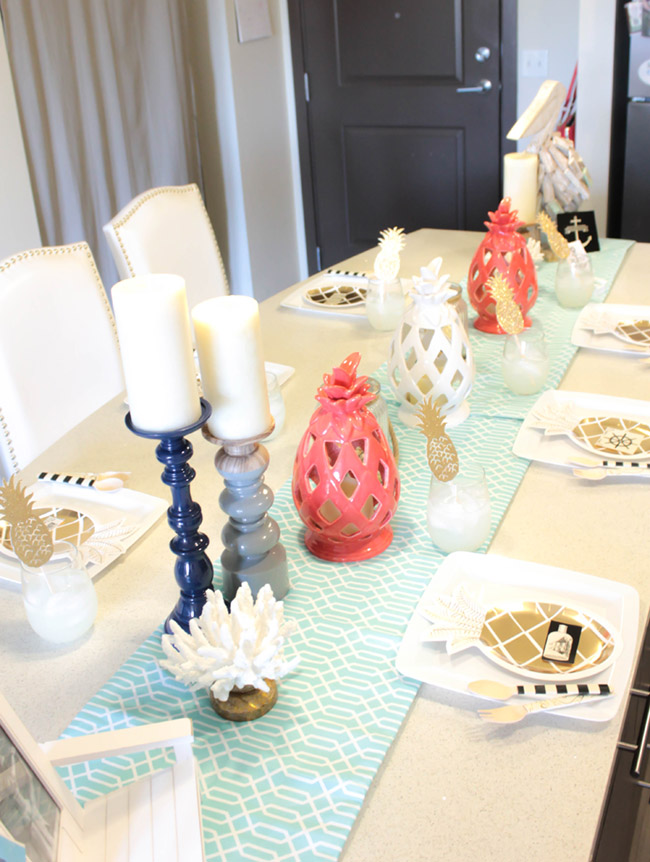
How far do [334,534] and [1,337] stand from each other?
32.4 inches

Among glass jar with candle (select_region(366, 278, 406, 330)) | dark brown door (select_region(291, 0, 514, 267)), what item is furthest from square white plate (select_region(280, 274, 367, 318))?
dark brown door (select_region(291, 0, 514, 267))

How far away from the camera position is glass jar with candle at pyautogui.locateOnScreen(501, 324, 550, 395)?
1.51 m

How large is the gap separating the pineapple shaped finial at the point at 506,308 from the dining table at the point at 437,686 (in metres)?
0.16

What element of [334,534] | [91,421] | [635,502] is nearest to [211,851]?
[334,534]

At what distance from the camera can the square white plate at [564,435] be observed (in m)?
1.36

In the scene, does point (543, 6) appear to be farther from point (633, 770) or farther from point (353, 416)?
point (633, 770)

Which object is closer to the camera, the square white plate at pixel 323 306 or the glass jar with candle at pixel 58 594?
the glass jar with candle at pixel 58 594

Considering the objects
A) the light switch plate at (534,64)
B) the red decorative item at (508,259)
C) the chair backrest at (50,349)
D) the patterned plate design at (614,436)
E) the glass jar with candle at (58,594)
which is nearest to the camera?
the glass jar with candle at (58,594)

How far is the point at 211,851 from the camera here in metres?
0.79

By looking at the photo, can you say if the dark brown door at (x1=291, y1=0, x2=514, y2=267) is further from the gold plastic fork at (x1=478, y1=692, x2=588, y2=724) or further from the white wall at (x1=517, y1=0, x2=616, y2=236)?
the gold plastic fork at (x1=478, y1=692, x2=588, y2=724)

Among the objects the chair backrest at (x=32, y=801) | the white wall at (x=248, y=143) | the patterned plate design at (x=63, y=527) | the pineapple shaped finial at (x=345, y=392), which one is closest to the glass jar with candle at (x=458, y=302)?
the pineapple shaped finial at (x=345, y=392)

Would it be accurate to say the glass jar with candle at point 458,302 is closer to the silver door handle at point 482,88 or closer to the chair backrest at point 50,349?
the chair backrest at point 50,349

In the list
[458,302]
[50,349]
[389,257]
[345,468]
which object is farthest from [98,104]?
[345,468]

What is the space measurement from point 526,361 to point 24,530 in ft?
2.93
